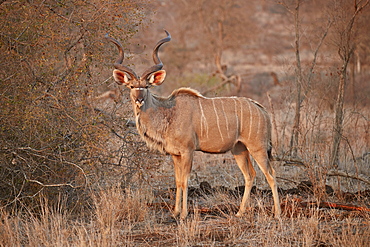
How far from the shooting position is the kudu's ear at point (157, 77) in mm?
5516

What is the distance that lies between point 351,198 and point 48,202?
3.47m

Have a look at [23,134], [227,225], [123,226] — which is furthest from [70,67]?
[227,225]

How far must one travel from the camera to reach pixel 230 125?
225 inches

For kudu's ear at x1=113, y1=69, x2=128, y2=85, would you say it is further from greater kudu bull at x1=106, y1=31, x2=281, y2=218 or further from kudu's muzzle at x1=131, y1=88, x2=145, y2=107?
kudu's muzzle at x1=131, y1=88, x2=145, y2=107

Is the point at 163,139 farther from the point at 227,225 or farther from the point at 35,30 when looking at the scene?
the point at 35,30

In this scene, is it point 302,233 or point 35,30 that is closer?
point 302,233

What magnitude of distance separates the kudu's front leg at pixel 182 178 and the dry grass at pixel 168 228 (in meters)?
0.12

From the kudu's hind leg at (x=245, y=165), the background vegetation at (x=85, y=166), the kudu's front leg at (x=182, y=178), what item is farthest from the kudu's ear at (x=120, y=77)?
the kudu's hind leg at (x=245, y=165)

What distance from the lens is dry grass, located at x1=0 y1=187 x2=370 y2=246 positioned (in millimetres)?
4361

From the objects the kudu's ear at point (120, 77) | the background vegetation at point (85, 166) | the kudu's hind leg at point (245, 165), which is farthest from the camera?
the kudu's hind leg at point (245, 165)

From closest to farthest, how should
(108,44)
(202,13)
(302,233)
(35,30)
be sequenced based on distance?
(302,233), (35,30), (108,44), (202,13)

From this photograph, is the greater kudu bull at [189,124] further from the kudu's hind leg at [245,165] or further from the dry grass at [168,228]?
the dry grass at [168,228]

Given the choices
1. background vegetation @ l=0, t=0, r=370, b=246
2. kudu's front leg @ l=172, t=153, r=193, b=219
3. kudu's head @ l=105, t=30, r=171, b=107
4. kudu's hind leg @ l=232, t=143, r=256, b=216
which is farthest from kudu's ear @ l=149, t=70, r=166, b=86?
kudu's hind leg @ l=232, t=143, r=256, b=216

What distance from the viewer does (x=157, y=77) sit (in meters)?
5.59
